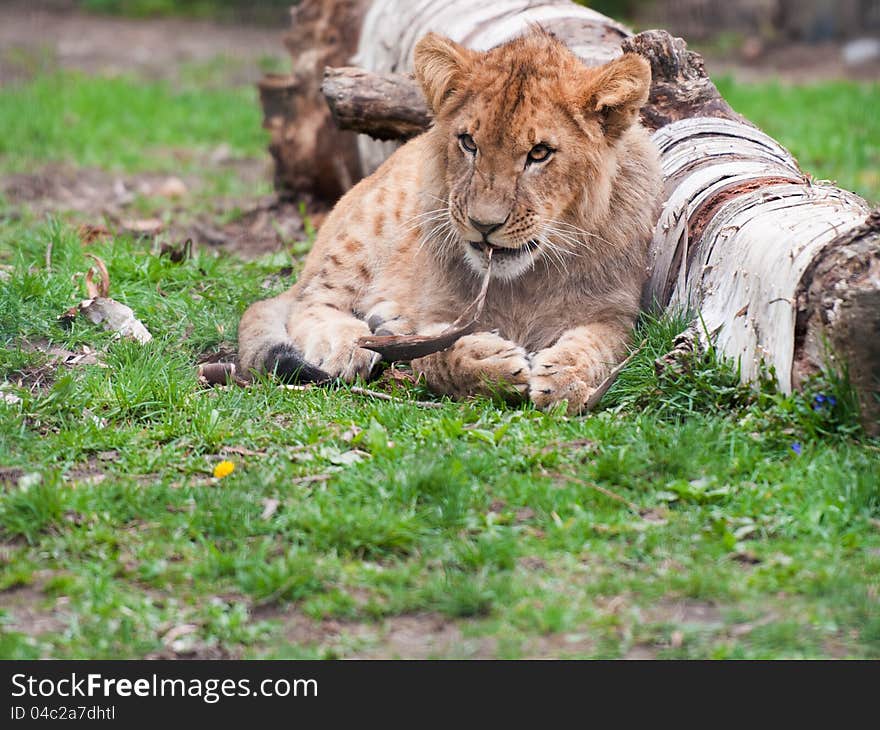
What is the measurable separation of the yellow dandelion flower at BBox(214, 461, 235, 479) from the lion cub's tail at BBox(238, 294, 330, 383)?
116 centimetres

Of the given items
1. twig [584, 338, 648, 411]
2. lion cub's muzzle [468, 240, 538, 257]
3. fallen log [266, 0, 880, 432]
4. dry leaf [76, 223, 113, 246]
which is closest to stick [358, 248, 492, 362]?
lion cub's muzzle [468, 240, 538, 257]

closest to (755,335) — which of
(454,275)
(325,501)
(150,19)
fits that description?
A: (454,275)

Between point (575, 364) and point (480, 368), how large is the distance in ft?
1.38

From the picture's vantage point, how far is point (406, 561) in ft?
13.4

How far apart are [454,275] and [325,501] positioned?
6.44 feet

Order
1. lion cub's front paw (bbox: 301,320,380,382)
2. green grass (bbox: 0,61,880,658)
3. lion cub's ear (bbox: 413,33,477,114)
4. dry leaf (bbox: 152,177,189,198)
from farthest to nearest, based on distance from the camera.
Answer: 1. dry leaf (bbox: 152,177,189,198)
2. lion cub's front paw (bbox: 301,320,380,382)
3. lion cub's ear (bbox: 413,33,477,114)
4. green grass (bbox: 0,61,880,658)

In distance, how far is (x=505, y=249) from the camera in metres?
5.55

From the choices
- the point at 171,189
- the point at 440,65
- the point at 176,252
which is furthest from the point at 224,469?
the point at 171,189

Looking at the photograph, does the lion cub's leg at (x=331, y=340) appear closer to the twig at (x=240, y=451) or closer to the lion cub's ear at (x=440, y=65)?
the twig at (x=240, y=451)

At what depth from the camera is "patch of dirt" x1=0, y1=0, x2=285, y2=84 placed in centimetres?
1585

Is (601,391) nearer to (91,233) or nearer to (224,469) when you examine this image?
(224,469)

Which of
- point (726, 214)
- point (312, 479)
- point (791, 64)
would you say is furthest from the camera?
point (791, 64)

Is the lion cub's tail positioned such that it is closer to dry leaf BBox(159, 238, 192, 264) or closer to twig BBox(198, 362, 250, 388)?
twig BBox(198, 362, 250, 388)

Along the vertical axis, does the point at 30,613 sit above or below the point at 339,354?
below
